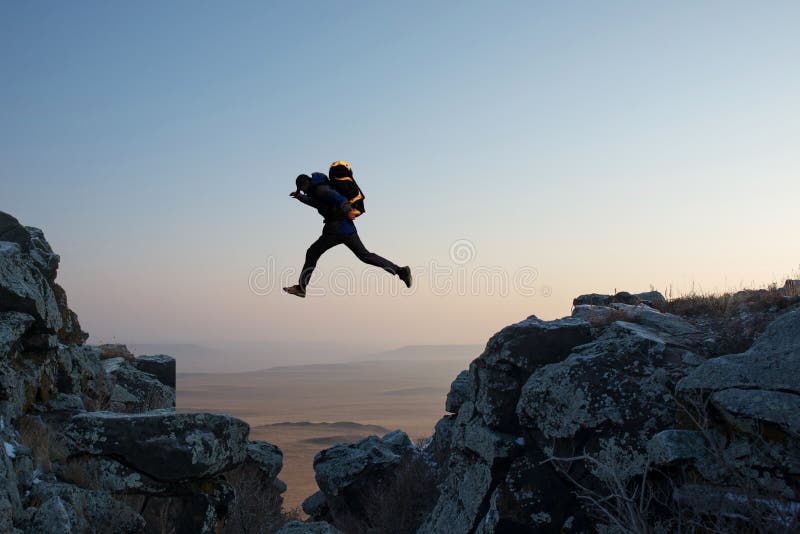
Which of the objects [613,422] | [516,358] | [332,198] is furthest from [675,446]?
[332,198]

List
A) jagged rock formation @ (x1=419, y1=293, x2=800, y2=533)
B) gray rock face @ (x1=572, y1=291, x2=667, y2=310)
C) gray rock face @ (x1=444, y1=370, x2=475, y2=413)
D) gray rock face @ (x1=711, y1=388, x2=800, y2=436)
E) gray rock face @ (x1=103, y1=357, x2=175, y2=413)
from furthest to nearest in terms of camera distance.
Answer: gray rock face @ (x1=444, y1=370, x2=475, y2=413) < gray rock face @ (x1=103, y1=357, x2=175, y2=413) < gray rock face @ (x1=572, y1=291, x2=667, y2=310) < jagged rock formation @ (x1=419, y1=293, x2=800, y2=533) < gray rock face @ (x1=711, y1=388, x2=800, y2=436)

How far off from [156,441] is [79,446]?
135 cm

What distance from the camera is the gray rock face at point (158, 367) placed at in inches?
841

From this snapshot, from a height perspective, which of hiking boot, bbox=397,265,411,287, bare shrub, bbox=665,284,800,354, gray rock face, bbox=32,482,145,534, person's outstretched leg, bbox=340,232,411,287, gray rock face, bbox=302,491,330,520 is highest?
person's outstretched leg, bbox=340,232,411,287

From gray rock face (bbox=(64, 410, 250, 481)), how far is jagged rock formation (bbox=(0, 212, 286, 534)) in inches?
0.7

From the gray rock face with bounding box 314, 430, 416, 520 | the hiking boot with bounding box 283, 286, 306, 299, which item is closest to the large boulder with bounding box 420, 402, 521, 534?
the hiking boot with bounding box 283, 286, 306, 299

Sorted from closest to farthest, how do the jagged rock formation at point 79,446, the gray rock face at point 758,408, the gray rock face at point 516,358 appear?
the gray rock face at point 758,408, the jagged rock formation at point 79,446, the gray rock face at point 516,358

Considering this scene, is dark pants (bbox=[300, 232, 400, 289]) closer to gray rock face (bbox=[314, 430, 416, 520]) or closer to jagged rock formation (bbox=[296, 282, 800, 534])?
jagged rock formation (bbox=[296, 282, 800, 534])

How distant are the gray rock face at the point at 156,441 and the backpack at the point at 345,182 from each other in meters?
5.74

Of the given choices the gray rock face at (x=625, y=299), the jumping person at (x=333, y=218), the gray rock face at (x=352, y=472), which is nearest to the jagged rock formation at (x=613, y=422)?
the gray rock face at (x=625, y=299)

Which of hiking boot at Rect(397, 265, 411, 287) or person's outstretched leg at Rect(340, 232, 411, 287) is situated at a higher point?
person's outstretched leg at Rect(340, 232, 411, 287)

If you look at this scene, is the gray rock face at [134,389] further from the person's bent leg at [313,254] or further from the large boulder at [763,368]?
the large boulder at [763,368]

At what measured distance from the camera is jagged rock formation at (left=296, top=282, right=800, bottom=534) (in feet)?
31.0

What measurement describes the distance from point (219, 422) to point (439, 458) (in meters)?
10.0
